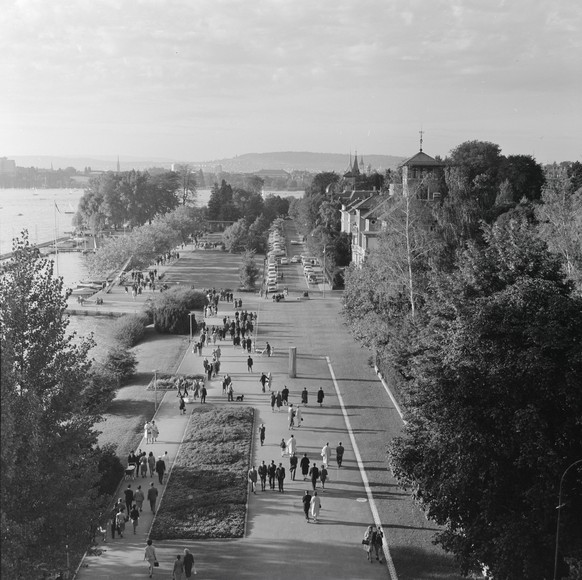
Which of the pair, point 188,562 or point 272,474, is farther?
point 272,474

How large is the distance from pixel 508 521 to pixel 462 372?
3.40 metres

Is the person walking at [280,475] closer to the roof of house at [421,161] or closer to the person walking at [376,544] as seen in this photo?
the person walking at [376,544]

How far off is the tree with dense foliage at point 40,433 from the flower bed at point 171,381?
15595 mm

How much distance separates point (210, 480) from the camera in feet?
73.1

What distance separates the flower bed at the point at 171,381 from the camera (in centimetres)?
3281

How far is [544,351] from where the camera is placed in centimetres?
1611

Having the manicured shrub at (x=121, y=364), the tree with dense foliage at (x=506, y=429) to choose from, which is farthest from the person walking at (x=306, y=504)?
the manicured shrub at (x=121, y=364)

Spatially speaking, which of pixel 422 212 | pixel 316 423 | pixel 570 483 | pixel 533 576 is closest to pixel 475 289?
pixel 570 483

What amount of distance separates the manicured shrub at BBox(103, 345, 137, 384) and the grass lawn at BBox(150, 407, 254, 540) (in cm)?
654

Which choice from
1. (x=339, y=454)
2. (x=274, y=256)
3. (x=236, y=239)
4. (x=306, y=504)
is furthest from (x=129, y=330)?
(x=236, y=239)

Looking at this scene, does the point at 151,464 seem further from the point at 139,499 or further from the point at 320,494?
the point at 320,494

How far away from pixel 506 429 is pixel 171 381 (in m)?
20.4

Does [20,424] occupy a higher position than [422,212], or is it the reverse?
[422,212]

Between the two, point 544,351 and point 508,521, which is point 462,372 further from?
point 508,521
